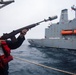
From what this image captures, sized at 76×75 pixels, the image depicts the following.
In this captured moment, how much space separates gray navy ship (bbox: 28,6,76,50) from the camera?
4028cm

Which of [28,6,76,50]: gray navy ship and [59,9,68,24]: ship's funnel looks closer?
[28,6,76,50]: gray navy ship

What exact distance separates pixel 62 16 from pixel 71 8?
4.44 m

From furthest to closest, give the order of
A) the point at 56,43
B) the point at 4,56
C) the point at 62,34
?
1. the point at 56,43
2. the point at 62,34
3. the point at 4,56

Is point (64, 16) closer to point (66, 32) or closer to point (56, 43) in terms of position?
point (66, 32)

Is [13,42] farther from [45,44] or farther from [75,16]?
[45,44]

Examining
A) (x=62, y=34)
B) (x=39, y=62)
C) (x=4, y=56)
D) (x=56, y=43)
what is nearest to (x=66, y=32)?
(x=62, y=34)

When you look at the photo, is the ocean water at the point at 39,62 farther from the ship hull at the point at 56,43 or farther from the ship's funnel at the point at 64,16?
the ship's funnel at the point at 64,16

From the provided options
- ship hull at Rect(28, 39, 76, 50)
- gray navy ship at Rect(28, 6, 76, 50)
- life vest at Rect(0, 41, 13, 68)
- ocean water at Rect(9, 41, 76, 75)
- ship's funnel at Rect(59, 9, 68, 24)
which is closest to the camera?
life vest at Rect(0, 41, 13, 68)

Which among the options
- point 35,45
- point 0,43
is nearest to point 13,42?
point 0,43

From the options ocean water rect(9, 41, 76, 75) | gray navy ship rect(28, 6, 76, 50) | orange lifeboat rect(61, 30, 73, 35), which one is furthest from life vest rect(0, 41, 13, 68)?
orange lifeboat rect(61, 30, 73, 35)

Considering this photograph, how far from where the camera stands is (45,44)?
49.2 m

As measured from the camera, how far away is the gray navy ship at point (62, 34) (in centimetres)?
4028

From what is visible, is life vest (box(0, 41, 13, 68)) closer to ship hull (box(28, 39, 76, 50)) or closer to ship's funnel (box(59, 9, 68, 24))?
ship hull (box(28, 39, 76, 50))

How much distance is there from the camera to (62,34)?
142 ft
